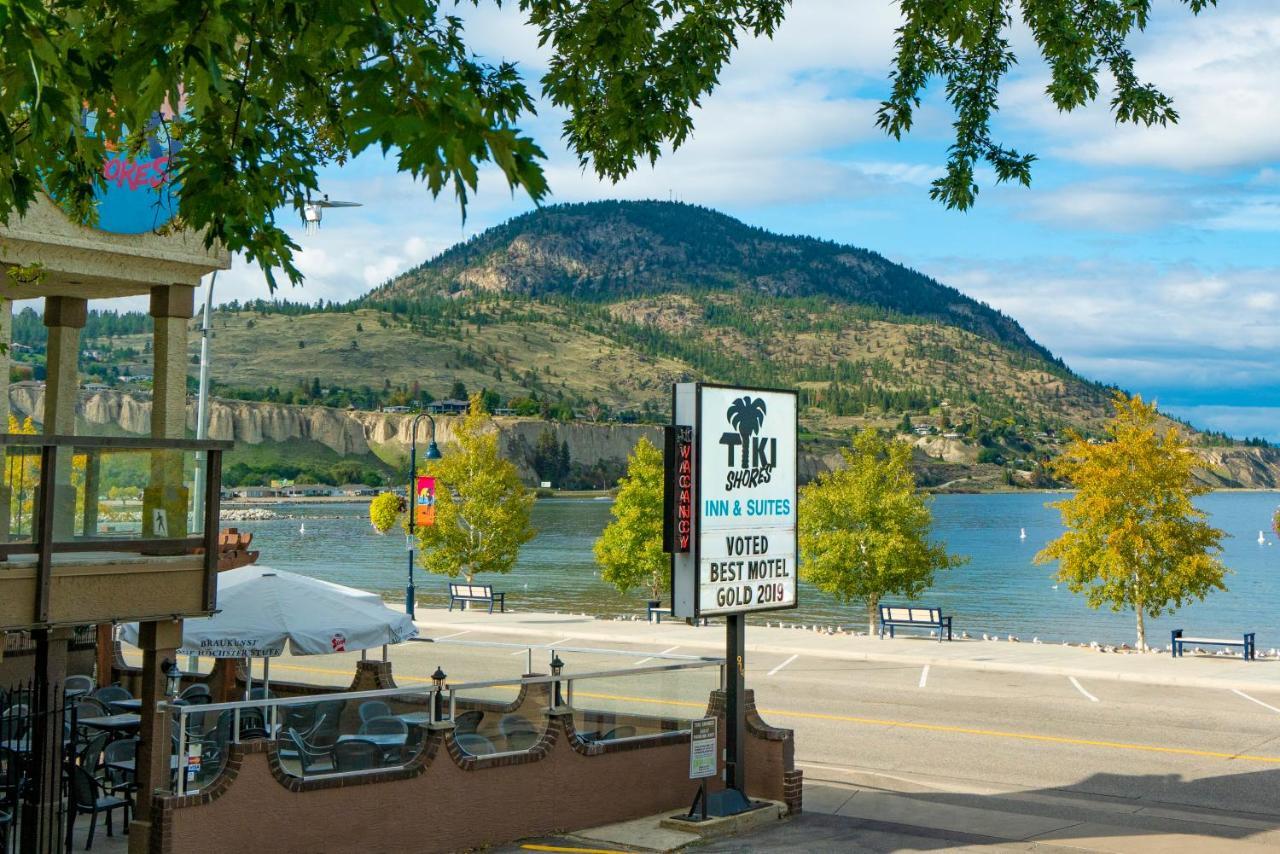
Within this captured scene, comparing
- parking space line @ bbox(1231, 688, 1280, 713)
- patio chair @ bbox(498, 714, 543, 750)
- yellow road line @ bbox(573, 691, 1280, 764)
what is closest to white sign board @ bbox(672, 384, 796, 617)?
patio chair @ bbox(498, 714, 543, 750)

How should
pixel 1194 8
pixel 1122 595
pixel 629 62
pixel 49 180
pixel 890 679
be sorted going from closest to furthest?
pixel 49 180 < pixel 629 62 < pixel 1194 8 < pixel 890 679 < pixel 1122 595

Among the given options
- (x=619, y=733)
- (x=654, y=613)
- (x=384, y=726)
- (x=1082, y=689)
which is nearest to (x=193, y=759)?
(x=384, y=726)

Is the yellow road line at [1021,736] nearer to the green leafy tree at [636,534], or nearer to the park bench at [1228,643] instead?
the park bench at [1228,643]

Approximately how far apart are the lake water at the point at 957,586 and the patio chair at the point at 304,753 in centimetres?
4529

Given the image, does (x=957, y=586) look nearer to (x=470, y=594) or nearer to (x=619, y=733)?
(x=470, y=594)

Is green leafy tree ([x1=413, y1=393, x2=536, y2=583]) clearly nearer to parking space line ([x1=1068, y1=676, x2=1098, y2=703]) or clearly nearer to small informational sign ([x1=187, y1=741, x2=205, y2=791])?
parking space line ([x1=1068, y1=676, x2=1098, y2=703])

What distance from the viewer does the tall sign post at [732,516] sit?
14.5 m

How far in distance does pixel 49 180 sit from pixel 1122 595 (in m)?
35.6

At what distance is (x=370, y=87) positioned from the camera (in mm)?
5023

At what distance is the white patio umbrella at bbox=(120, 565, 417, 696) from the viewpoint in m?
14.8

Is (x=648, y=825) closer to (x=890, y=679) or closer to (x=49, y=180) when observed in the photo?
(x=49, y=180)

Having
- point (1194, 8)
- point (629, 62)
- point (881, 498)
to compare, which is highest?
point (1194, 8)

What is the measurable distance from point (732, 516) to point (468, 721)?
3.78m

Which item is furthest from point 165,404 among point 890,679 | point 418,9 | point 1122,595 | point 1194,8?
point 1122,595
